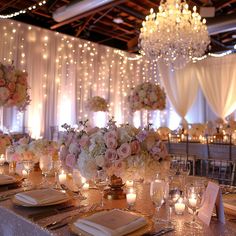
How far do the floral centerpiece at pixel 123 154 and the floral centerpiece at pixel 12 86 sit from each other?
116 centimetres

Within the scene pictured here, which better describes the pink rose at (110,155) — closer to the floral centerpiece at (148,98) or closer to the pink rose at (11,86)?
the pink rose at (11,86)

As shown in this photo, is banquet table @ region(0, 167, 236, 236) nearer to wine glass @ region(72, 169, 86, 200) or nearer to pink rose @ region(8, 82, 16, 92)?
wine glass @ region(72, 169, 86, 200)

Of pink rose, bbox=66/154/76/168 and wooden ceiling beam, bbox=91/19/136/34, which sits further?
wooden ceiling beam, bbox=91/19/136/34

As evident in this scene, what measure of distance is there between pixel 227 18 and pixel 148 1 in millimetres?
1680

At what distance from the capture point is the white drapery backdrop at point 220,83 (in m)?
9.73

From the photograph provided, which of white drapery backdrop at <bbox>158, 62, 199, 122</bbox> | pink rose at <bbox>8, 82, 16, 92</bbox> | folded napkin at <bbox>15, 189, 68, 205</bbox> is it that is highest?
white drapery backdrop at <bbox>158, 62, 199, 122</bbox>

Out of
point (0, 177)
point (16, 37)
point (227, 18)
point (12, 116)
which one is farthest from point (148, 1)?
point (0, 177)

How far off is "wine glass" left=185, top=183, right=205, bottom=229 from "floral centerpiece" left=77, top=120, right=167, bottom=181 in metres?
0.26

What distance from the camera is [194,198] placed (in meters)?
1.39

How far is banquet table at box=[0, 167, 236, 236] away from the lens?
1281mm

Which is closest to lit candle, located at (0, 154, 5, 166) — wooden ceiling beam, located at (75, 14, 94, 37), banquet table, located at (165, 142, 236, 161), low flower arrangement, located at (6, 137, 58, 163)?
low flower arrangement, located at (6, 137, 58, 163)

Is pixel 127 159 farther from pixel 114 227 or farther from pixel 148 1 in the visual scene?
pixel 148 1

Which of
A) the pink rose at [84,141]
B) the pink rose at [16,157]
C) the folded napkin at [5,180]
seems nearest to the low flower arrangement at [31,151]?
the pink rose at [16,157]

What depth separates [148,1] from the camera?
266 inches
